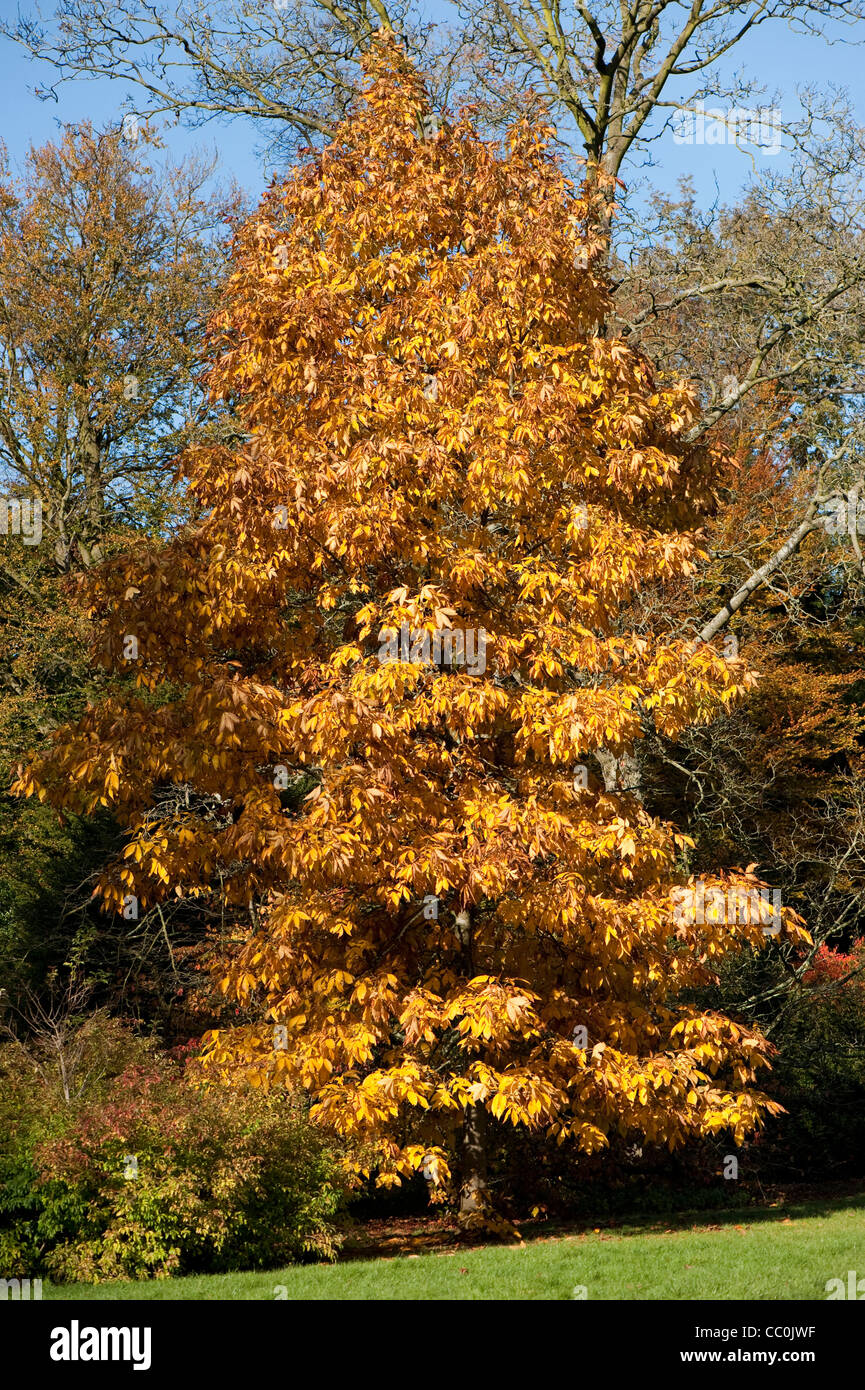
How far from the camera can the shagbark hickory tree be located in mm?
7043

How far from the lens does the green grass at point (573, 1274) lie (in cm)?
670

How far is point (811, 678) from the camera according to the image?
57.8 feet

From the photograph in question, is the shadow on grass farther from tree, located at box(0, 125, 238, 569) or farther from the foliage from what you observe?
tree, located at box(0, 125, 238, 569)

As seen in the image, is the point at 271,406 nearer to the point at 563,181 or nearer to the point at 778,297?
the point at 563,181

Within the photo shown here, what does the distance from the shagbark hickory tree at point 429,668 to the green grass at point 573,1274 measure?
27.5 inches

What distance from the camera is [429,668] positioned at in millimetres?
7434

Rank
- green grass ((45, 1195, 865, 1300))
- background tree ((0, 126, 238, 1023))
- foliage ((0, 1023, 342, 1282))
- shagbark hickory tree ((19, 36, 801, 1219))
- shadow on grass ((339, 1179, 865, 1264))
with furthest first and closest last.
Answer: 1. background tree ((0, 126, 238, 1023))
2. shadow on grass ((339, 1179, 865, 1264))
3. foliage ((0, 1023, 342, 1282))
4. shagbark hickory tree ((19, 36, 801, 1219))
5. green grass ((45, 1195, 865, 1300))

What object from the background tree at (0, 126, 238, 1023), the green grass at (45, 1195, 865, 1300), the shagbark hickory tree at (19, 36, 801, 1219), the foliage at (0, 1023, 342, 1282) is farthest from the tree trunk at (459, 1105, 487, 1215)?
the background tree at (0, 126, 238, 1023)

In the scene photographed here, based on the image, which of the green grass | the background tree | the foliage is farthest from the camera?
the background tree

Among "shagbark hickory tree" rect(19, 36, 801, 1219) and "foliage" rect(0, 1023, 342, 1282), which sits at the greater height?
"shagbark hickory tree" rect(19, 36, 801, 1219)

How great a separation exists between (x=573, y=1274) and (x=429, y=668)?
374cm

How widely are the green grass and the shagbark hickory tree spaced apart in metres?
0.70

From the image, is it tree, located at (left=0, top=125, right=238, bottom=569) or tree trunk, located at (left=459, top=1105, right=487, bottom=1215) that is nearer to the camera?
tree trunk, located at (left=459, top=1105, right=487, bottom=1215)

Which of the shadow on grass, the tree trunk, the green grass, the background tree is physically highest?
the background tree
